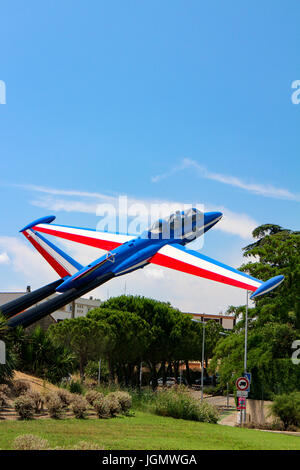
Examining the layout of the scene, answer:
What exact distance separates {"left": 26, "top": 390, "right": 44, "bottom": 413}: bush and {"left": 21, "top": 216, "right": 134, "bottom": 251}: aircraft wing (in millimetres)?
9727

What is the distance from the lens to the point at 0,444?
11.4 m

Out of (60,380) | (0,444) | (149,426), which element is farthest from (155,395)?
(0,444)

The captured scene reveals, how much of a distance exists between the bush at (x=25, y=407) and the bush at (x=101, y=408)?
2468 mm

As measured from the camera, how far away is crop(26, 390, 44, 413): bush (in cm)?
1735

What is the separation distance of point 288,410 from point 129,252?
12652 millimetres

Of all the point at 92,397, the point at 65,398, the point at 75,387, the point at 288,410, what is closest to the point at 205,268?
the point at 92,397

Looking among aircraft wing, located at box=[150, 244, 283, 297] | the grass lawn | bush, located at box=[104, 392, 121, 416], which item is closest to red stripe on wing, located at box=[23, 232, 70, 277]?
aircraft wing, located at box=[150, 244, 283, 297]

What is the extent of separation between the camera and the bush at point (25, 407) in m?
16.2

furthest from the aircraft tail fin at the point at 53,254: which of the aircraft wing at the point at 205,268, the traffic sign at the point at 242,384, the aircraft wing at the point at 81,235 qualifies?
the traffic sign at the point at 242,384

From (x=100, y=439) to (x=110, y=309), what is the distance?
4248 cm

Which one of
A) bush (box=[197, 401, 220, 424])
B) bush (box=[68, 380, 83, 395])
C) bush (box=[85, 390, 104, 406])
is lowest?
bush (box=[197, 401, 220, 424])

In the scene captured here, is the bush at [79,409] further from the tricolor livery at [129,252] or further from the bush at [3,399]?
the tricolor livery at [129,252]

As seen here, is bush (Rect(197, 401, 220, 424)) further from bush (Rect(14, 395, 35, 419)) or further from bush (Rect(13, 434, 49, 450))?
bush (Rect(13, 434, 49, 450))
